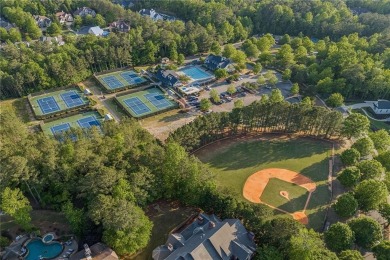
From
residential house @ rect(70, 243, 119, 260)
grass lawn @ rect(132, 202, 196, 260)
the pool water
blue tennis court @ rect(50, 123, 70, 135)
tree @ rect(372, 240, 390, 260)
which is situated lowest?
grass lawn @ rect(132, 202, 196, 260)

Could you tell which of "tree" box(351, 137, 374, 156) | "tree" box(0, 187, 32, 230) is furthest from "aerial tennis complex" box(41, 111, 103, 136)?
"tree" box(351, 137, 374, 156)

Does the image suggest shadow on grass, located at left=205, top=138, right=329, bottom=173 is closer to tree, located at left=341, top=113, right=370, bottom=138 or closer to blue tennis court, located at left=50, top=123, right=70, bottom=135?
tree, located at left=341, top=113, right=370, bottom=138

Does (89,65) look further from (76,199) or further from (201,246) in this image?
(201,246)

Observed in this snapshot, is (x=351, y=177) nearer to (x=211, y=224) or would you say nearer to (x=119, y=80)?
(x=211, y=224)

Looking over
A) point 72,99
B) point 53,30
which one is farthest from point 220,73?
point 53,30

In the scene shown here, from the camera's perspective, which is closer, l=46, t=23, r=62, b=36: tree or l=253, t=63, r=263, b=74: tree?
l=253, t=63, r=263, b=74: tree

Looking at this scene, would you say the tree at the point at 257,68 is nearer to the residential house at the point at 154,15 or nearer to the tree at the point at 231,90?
the tree at the point at 231,90
